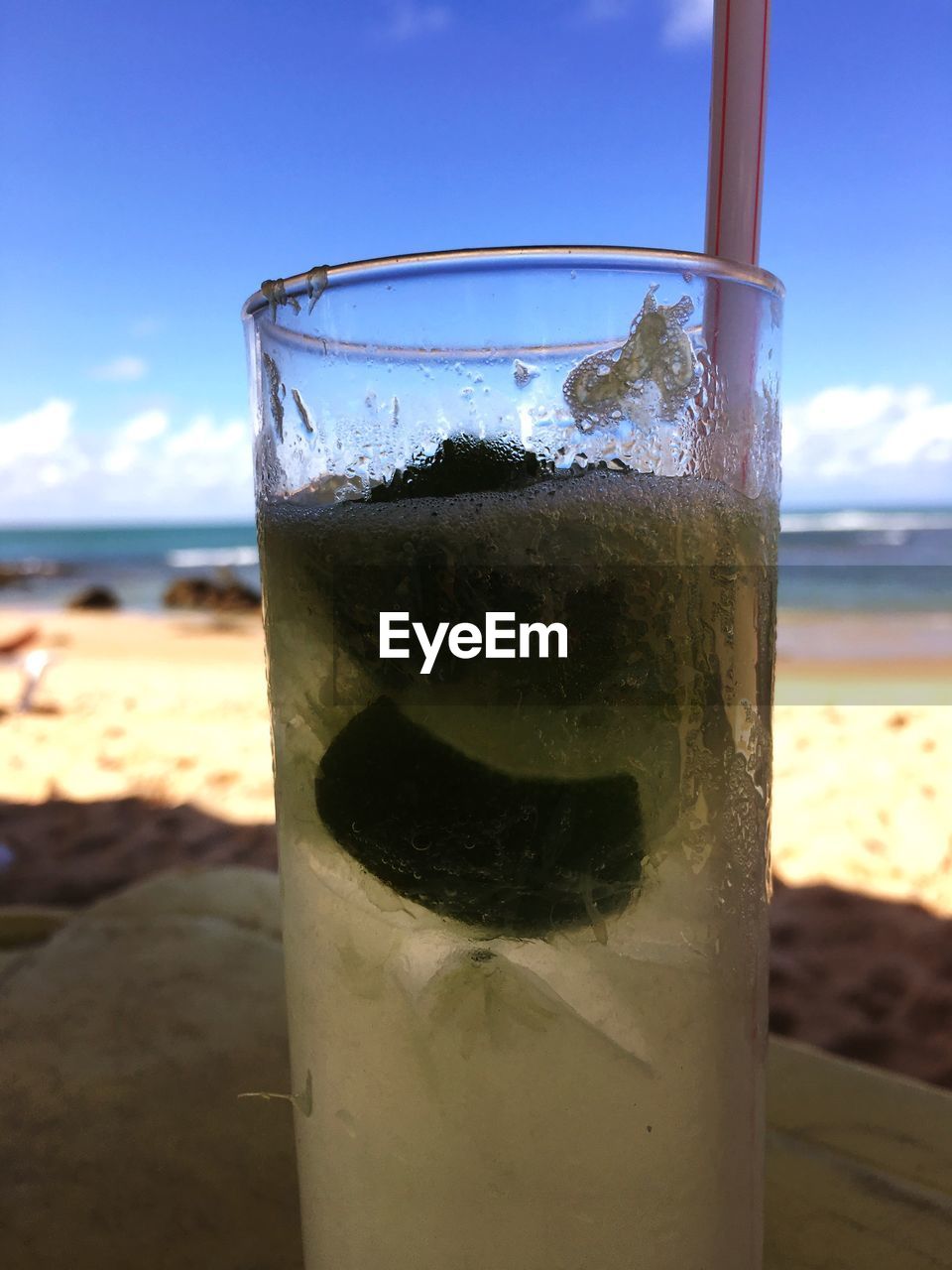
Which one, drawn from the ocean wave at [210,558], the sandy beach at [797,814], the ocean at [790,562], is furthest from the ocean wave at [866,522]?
the sandy beach at [797,814]

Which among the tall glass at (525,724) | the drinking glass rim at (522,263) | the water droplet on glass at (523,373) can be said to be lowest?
the tall glass at (525,724)

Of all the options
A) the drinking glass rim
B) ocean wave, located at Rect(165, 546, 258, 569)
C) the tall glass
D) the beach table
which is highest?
the drinking glass rim

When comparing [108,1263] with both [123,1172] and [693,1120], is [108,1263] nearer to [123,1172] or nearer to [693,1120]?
[123,1172]

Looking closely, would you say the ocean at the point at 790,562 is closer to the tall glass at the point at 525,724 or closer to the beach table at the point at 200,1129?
the beach table at the point at 200,1129

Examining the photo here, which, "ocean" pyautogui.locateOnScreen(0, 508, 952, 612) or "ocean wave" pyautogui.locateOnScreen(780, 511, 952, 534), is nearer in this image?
"ocean" pyautogui.locateOnScreen(0, 508, 952, 612)

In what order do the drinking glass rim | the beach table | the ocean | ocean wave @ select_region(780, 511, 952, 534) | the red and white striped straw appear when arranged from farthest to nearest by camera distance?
ocean wave @ select_region(780, 511, 952, 534) → the ocean → the beach table → the red and white striped straw → the drinking glass rim

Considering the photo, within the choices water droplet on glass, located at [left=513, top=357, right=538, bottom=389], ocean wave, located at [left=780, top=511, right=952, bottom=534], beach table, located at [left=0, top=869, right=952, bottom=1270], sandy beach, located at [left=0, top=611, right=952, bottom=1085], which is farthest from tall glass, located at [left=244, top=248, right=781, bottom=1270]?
ocean wave, located at [left=780, top=511, right=952, bottom=534]

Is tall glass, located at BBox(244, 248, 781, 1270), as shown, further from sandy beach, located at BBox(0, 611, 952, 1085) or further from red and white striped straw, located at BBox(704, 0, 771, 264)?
sandy beach, located at BBox(0, 611, 952, 1085)
